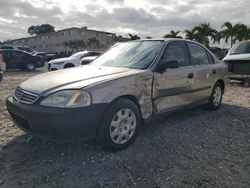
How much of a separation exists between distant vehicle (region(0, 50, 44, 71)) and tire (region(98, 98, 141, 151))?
15.5 m

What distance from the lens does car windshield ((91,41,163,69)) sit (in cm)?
435

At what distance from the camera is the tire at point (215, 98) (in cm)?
598

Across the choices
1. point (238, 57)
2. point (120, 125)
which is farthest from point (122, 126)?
point (238, 57)

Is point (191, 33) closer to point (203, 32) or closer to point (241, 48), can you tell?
point (203, 32)

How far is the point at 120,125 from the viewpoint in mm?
3711

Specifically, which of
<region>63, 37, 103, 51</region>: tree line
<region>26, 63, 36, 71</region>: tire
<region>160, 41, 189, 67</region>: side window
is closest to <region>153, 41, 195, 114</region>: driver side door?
<region>160, 41, 189, 67</region>: side window

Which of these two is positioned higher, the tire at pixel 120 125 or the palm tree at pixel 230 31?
the palm tree at pixel 230 31

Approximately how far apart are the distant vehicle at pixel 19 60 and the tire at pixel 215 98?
580 inches

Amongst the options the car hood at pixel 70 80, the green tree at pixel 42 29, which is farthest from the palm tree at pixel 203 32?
the green tree at pixel 42 29

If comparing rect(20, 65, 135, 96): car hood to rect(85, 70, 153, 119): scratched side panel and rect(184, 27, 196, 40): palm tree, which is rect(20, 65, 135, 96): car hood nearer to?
rect(85, 70, 153, 119): scratched side panel

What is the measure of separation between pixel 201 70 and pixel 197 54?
0.36 m

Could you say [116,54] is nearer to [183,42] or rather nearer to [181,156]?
[183,42]

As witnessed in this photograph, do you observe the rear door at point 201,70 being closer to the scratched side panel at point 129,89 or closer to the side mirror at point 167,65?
the side mirror at point 167,65

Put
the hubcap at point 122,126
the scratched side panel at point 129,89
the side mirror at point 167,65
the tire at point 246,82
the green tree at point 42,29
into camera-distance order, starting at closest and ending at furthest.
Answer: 1. the scratched side panel at point 129,89
2. the hubcap at point 122,126
3. the side mirror at point 167,65
4. the tire at point 246,82
5. the green tree at point 42,29
